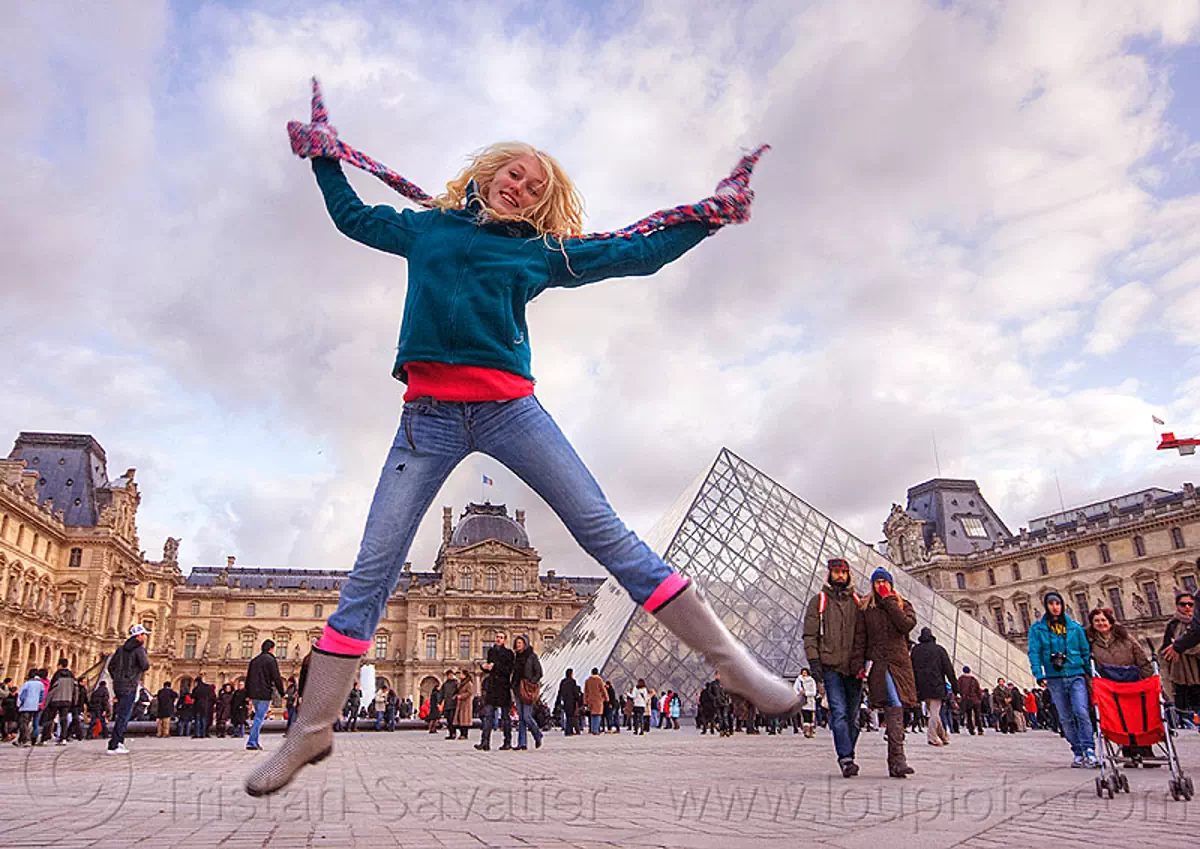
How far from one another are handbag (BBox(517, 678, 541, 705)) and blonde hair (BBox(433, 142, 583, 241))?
10373 millimetres

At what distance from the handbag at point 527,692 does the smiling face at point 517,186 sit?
1046cm

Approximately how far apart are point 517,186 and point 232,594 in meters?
77.3

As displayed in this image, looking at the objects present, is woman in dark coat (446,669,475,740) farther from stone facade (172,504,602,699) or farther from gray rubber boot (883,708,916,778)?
stone facade (172,504,602,699)

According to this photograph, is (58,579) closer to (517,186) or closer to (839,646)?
(839,646)

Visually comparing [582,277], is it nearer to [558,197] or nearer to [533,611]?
[558,197]

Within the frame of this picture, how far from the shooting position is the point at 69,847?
105 inches

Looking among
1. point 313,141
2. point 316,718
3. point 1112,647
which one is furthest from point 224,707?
point 313,141

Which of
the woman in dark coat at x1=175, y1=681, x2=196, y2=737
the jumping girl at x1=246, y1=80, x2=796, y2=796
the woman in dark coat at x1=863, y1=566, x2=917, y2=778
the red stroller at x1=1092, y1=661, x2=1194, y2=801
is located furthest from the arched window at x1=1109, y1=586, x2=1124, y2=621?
the jumping girl at x1=246, y1=80, x2=796, y2=796

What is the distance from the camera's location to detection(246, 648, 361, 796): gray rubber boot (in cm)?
242

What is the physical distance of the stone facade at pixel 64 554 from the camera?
136 ft

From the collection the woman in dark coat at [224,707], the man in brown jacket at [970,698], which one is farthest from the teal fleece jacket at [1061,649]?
the woman in dark coat at [224,707]

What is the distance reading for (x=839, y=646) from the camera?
6.39 metres

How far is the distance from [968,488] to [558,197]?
7325cm

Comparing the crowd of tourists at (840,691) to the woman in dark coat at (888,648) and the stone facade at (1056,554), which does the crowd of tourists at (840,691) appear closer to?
the woman in dark coat at (888,648)
